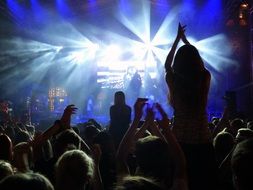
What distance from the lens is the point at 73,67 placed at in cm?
2406

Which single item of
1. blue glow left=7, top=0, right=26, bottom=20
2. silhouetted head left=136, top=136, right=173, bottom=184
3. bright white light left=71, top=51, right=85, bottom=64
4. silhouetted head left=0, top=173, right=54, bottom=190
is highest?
blue glow left=7, top=0, right=26, bottom=20

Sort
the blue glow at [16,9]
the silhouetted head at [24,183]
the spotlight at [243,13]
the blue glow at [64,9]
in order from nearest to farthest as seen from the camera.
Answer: the silhouetted head at [24,183], the spotlight at [243,13], the blue glow at [16,9], the blue glow at [64,9]

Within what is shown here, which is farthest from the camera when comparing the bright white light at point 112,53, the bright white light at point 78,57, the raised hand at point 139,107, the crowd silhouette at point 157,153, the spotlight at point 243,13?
the bright white light at point 78,57

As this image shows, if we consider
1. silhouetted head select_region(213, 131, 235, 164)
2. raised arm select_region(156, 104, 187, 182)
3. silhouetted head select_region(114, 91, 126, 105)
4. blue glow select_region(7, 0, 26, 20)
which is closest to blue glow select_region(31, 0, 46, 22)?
blue glow select_region(7, 0, 26, 20)

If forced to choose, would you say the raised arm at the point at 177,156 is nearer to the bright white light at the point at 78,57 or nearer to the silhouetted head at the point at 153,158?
the silhouetted head at the point at 153,158

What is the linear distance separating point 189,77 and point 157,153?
3.96 ft

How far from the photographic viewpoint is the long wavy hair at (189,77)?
340cm

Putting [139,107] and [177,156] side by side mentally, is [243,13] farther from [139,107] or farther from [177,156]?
[177,156]

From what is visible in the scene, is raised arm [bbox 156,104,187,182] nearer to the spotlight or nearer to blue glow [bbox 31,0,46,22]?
the spotlight

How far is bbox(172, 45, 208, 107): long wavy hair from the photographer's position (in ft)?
11.2

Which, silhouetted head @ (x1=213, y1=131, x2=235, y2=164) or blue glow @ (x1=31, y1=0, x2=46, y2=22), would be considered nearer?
silhouetted head @ (x1=213, y1=131, x2=235, y2=164)

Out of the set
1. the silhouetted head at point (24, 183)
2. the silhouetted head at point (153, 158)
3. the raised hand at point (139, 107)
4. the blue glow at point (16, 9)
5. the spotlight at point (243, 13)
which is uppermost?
the blue glow at point (16, 9)

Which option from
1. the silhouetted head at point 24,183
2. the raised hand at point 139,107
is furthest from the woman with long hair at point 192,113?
the silhouetted head at point 24,183

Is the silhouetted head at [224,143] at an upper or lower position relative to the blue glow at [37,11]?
lower
